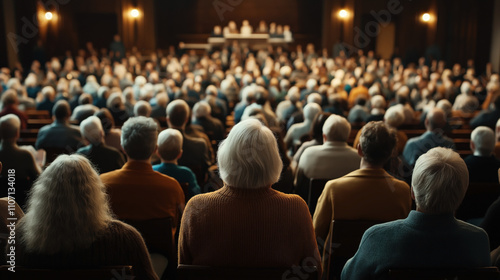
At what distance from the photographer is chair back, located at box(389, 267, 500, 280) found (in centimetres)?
172

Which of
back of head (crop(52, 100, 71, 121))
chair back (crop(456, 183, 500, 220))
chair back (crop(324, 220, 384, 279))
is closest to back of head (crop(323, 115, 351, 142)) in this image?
chair back (crop(456, 183, 500, 220))

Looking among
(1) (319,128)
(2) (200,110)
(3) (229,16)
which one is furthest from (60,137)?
(3) (229,16)

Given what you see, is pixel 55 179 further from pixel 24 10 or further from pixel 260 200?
pixel 24 10

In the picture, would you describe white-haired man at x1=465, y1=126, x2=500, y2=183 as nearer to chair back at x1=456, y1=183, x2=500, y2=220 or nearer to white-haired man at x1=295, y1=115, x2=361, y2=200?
chair back at x1=456, y1=183, x2=500, y2=220

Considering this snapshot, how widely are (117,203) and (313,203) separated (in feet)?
4.30

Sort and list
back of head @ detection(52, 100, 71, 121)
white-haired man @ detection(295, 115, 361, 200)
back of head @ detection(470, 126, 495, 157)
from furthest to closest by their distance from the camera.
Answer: back of head @ detection(52, 100, 71, 121)
back of head @ detection(470, 126, 495, 157)
white-haired man @ detection(295, 115, 361, 200)

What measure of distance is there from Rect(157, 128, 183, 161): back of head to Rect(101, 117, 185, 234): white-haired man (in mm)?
405

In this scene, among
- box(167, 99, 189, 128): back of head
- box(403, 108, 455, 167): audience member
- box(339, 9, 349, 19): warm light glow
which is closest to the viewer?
box(167, 99, 189, 128): back of head

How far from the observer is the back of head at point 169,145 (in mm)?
3572

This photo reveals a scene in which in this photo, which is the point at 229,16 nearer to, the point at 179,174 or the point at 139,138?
the point at 179,174

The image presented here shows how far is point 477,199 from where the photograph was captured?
352 centimetres

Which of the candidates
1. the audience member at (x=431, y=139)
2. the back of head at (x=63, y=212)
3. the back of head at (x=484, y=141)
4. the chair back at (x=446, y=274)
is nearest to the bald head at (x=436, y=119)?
the audience member at (x=431, y=139)

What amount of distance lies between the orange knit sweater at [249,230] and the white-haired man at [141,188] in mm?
838

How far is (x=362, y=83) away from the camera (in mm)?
12016
